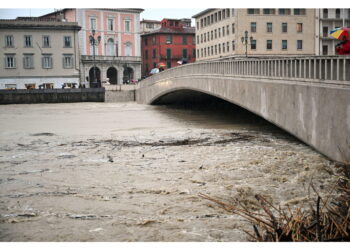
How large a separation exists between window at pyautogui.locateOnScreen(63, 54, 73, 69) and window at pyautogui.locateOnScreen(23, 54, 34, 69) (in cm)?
252

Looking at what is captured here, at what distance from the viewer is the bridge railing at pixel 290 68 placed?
779 cm

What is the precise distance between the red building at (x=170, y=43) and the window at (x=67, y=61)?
14.6 meters

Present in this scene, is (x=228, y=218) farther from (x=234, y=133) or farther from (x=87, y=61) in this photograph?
(x=87, y=61)

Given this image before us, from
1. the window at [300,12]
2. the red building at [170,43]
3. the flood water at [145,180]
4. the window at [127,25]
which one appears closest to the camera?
the flood water at [145,180]

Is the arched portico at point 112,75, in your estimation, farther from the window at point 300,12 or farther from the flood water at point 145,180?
the flood water at point 145,180

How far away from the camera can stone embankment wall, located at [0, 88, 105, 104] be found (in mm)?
27203

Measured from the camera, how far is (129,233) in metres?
5.35

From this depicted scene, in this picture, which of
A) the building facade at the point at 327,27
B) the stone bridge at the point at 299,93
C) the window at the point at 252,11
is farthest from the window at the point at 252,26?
the stone bridge at the point at 299,93

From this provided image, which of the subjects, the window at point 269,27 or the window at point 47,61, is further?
the window at point 269,27

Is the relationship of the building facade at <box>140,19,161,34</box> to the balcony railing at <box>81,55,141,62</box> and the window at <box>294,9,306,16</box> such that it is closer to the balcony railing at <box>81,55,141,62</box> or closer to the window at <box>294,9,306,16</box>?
the balcony railing at <box>81,55,141,62</box>

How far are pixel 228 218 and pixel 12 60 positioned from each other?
1108 inches

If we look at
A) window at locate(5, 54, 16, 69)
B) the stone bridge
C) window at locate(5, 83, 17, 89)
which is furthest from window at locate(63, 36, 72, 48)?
the stone bridge

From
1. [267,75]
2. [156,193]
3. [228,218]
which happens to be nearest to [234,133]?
[267,75]

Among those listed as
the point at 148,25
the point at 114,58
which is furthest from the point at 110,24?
the point at 148,25
